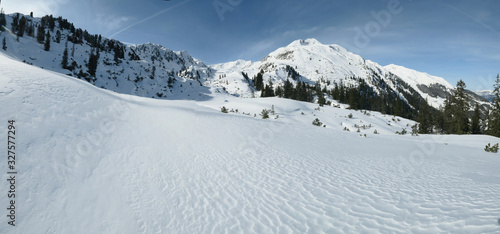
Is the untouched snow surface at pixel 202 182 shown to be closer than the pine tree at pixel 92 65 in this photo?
Yes

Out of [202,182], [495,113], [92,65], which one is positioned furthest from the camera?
[92,65]

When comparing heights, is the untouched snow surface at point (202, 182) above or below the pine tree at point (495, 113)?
below

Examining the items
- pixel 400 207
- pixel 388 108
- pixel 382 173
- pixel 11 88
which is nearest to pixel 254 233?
pixel 400 207

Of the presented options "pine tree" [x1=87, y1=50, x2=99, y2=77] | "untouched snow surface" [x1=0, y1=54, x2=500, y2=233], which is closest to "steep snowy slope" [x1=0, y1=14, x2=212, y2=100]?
"pine tree" [x1=87, y1=50, x2=99, y2=77]

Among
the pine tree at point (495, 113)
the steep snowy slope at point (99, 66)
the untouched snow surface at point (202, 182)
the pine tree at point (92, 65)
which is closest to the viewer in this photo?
the untouched snow surface at point (202, 182)

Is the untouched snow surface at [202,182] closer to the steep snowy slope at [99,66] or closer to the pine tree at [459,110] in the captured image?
the pine tree at [459,110]

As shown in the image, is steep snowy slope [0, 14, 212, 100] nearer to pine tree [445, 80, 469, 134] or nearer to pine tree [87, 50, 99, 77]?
pine tree [87, 50, 99, 77]

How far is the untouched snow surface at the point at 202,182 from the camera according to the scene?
13.0 feet

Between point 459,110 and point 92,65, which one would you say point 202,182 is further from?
point 92,65

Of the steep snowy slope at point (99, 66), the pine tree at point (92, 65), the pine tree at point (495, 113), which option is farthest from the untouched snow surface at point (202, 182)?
the pine tree at point (92, 65)

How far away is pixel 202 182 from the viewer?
5992 mm

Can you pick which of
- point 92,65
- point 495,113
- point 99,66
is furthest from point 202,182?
point 99,66

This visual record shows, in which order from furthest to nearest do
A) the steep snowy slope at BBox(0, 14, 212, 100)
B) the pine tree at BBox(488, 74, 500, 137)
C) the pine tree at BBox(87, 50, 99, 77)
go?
the pine tree at BBox(87, 50, 99, 77)
the steep snowy slope at BBox(0, 14, 212, 100)
the pine tree at BBox(488, 74, 500, 137)

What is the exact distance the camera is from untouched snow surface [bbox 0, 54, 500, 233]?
3.97m
